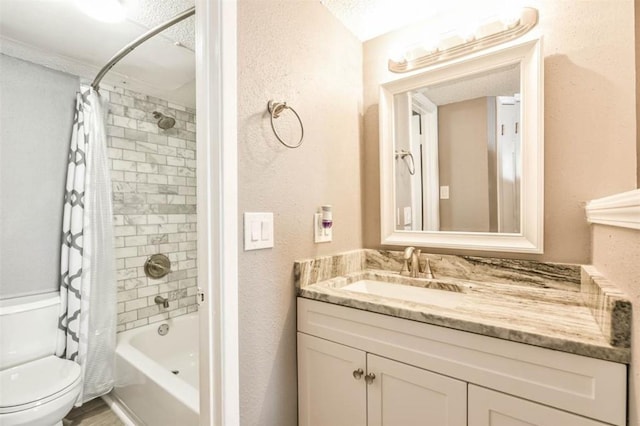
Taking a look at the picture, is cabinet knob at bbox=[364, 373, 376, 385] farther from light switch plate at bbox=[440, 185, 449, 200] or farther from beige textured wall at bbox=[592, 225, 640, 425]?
light switch plate at bbox=[440, 185, 449, 200]

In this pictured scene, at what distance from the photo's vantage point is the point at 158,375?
5.24 feet

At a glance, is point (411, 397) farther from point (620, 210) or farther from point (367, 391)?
point (620, 210)

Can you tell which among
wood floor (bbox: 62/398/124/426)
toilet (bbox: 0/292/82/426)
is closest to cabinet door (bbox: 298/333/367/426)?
toilet (bbox: 0/292/82/426)

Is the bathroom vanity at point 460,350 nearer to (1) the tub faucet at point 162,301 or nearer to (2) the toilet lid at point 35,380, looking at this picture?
(2) the toilet lid at point 35,380

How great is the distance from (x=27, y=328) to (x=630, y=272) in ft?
9.18

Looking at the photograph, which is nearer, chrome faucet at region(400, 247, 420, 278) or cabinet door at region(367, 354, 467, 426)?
cabinet door at region(367, 354, 467, 426)

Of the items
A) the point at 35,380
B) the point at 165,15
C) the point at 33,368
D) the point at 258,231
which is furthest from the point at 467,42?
the point at 33,368

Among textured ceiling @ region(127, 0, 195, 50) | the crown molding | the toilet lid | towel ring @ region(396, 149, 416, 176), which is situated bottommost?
the toilet lid

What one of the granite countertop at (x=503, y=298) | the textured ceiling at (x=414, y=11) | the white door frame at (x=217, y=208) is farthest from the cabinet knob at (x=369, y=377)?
the textured ceiling at (x=414, y=11)

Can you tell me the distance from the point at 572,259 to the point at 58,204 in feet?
9.47

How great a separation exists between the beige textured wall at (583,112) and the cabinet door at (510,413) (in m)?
0.64

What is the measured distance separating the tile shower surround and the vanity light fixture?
6.24 feet

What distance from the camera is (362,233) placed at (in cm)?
168

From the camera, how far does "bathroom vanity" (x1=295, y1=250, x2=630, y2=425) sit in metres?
0.71
